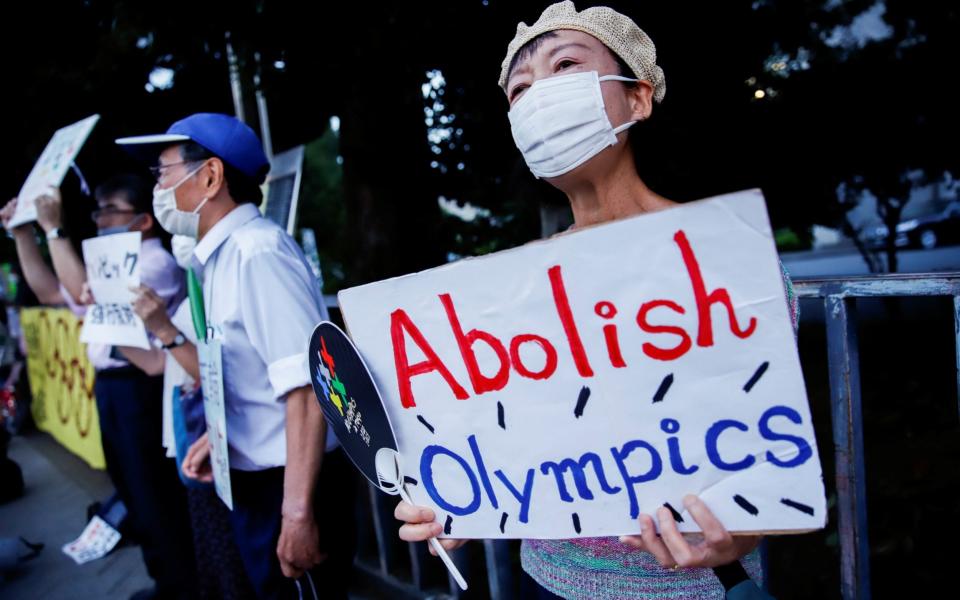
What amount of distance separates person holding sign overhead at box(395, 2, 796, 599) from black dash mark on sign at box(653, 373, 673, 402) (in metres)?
0.34

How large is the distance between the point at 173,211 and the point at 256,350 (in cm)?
57

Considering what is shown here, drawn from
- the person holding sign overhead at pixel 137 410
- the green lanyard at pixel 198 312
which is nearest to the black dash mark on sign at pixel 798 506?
the green lanyard at pixel 198 312

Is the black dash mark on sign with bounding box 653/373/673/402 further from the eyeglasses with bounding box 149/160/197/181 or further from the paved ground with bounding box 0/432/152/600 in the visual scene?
the paved ground with bounding box 0/432/152/600

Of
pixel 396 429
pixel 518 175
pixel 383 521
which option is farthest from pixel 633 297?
pixel 518 175

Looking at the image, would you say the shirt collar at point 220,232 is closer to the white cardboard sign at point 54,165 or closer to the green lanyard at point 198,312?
the green lanyard at point 198,312

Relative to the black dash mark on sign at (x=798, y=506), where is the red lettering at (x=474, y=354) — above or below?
above

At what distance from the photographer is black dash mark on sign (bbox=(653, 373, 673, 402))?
987 millimetres

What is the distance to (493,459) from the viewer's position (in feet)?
3.80

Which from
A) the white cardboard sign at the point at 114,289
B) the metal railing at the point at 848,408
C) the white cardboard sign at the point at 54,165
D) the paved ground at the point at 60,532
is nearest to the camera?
the metal railing at the point at 848,408

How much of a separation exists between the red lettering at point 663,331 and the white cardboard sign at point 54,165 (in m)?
2.72

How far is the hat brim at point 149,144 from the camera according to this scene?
6.78 feet

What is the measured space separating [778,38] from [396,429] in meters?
5.09

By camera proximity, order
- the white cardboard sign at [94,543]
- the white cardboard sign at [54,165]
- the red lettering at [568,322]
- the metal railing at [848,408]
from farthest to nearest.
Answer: the white cardboard sign at [94,543]
the white cardboard sign at [54,165]
the metal railing at [848,408]
the red lettering at [568,322]

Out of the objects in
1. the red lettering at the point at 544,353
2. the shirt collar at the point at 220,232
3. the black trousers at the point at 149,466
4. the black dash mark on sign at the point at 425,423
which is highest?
the shirt collar at the point at 220,232
